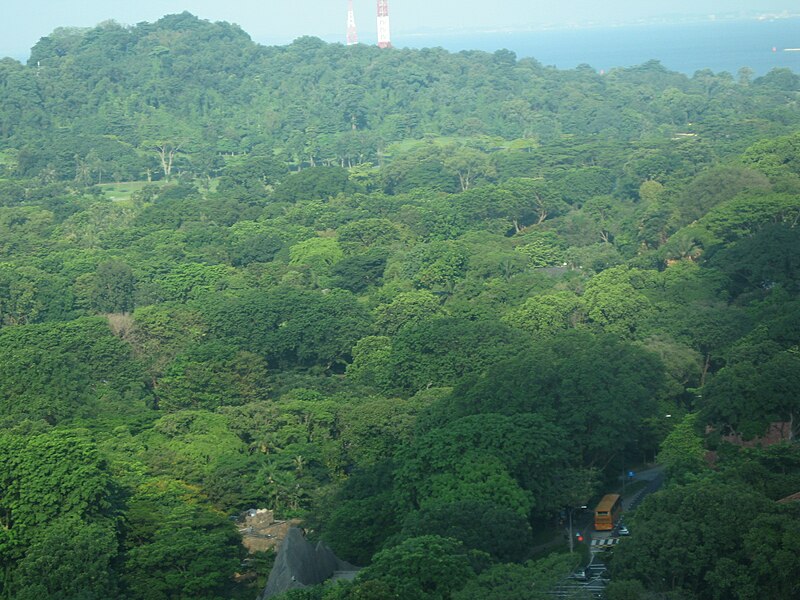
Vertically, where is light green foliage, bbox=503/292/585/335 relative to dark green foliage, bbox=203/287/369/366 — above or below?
above

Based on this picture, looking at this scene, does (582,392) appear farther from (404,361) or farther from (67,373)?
(67,373)

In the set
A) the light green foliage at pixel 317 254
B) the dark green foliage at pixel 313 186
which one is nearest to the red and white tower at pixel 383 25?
the dark green foliage at pixel 313 186

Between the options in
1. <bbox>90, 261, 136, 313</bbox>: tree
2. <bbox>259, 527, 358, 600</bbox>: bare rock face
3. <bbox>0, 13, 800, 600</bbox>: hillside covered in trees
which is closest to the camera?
<bbox>259, 527, 358, 600</bbox>: bare rock face

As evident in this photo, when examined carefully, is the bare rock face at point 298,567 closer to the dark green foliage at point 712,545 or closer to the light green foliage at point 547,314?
the dark green foliage at point 712,545

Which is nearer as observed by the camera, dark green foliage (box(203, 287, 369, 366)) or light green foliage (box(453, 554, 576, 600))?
light green foliage (box(453, 554, 576, 600))

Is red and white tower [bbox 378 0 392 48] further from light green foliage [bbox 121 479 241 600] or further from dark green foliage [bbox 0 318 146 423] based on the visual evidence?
light green foliage [bbox 121 479 241 600]

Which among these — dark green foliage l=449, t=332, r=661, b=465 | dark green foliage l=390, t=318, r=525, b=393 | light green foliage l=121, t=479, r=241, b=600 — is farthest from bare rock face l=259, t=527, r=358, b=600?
dark green foliage l=390, t=318, r=525, b=393

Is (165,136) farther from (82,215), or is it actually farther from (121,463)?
(121,463)

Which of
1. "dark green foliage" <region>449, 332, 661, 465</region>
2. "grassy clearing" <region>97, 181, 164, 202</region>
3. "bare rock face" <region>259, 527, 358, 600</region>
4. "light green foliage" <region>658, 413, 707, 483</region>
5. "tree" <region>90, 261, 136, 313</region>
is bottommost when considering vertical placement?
"grassy clearing" <region>97, 181, 164, 202</region>
